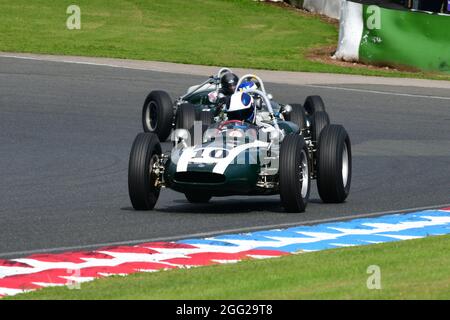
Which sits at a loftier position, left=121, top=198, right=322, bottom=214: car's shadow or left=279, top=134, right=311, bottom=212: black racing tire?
left=279, top=134, right=311, bottom=212: black racing tire

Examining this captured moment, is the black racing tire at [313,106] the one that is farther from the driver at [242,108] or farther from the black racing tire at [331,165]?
the driver at [242,108]

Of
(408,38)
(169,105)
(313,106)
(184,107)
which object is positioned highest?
(408,38)

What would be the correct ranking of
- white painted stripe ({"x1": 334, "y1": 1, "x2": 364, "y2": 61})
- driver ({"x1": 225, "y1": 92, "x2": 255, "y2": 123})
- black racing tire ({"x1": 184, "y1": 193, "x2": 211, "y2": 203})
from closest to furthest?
driver ({"x1": 225, "y1": 92, "x2": 255, "y2": 123}) < black racing tire ({"x1": 184, "y1": 193, "x2": 211, "y2": 203}) < white painted stripe ({"x1": 334, "y1": 1, "x2": 364, "y2": 61})

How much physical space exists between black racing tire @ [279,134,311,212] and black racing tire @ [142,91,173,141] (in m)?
7.72

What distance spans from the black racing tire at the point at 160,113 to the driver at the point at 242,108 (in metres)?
6.81

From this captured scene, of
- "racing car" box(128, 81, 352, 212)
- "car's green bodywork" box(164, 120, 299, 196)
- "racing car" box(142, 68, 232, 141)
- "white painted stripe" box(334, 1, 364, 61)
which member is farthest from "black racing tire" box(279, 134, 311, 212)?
"white painted stripe" box(334, 1, 364, 61)

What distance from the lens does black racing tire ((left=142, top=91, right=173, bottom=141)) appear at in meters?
22.2

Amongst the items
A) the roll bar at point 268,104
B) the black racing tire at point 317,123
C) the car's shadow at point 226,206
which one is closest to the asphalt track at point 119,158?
the car's shadow at point 226,206

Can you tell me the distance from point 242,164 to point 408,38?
18886 mm

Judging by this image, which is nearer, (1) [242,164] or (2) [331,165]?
(1) [242,164]

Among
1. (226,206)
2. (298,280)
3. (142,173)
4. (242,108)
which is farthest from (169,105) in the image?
(298,280)

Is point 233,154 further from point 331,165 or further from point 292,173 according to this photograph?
point 331,165

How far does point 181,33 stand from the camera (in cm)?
4088

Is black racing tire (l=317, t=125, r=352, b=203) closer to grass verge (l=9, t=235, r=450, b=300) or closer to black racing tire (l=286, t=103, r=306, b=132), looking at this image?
black racing tire (l=286, t=103, r=306, b=132)
